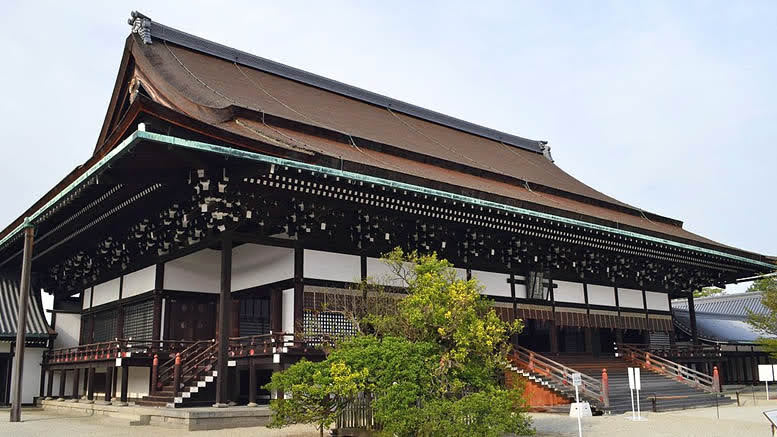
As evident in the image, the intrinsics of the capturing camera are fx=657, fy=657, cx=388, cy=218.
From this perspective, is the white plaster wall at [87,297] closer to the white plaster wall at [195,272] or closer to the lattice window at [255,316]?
the white plaster wall at [195,272]

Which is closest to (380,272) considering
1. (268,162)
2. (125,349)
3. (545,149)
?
(268,162)

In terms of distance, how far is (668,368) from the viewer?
20.2 metres

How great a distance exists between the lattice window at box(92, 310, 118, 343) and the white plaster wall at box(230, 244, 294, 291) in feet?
18.1

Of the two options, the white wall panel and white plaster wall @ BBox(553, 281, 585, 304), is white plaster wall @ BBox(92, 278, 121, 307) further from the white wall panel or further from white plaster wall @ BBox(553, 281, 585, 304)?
white plaster wall @ BBox(553, 281, 585, 304)

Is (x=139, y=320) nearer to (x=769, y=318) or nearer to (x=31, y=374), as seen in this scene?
(x=31, y=374)

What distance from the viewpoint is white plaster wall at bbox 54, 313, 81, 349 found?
22.8m

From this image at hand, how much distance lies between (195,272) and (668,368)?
14.3 metres

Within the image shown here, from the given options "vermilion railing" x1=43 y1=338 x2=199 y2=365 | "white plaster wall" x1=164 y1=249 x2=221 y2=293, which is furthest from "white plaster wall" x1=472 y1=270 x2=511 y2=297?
"vermilion railing" x1=43 y1=338 x2=199 y2=365

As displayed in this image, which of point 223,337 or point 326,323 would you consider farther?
point 326,323

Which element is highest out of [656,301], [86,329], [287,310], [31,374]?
[656,301]

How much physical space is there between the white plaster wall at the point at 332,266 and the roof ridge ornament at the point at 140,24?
9551 millimetres

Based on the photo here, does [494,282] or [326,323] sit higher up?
[494,282]

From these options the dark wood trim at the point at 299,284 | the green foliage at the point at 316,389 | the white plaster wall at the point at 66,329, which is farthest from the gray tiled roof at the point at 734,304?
the green foliage at the point at 316,389

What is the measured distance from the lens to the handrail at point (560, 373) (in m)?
15.6
